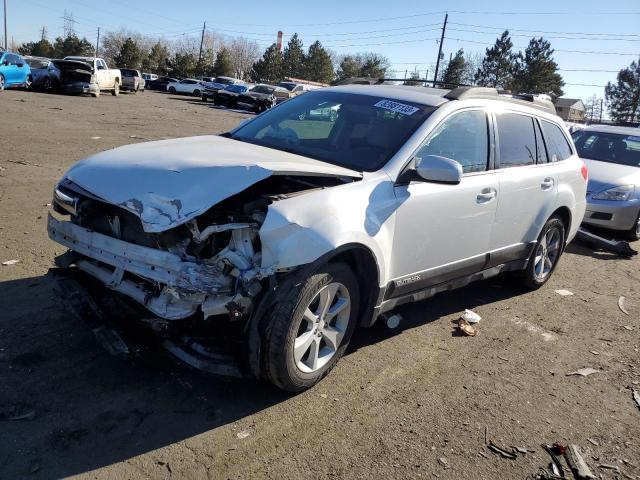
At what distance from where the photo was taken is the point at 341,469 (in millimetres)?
2803

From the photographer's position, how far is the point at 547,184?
208 inches

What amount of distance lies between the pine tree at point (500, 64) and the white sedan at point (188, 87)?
36.5 metres

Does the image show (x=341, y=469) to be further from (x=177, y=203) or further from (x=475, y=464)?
(x=177, y=203)

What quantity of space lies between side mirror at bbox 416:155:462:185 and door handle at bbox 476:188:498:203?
2.64 feet

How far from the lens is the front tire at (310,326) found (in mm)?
3057

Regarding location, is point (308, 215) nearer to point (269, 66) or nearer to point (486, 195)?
point (486, 195)

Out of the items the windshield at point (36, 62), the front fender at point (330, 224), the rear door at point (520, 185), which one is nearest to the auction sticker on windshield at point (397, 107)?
the front fender at point (330, 224)

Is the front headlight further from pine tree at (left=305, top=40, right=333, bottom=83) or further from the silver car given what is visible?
pine tree at (left=305, top=40, right=333, bottom=83)

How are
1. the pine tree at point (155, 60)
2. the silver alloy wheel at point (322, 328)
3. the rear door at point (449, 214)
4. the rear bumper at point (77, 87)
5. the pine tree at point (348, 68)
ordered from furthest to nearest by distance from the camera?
the pine tree at point (348, 68)
the pine tree at point (155, 60)
the rear bumper at point (77, 87)
the rear door at point (449, 214)
the silver alloy wheel at point (322, 328)

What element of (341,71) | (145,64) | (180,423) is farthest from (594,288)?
(341,71)

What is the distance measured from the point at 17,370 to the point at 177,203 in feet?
4.97

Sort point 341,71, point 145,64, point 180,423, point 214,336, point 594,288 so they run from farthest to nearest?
point 341,71
point 145,64
point 594,288
point 214,336
point 180,423

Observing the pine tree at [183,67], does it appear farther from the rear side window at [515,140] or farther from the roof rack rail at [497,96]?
the rear side window at [515,140]

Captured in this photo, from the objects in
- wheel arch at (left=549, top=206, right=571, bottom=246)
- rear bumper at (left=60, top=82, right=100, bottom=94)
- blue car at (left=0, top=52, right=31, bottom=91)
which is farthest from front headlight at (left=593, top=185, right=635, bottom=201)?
rear bumper at (left=60, top=82, right=100, bottom=94)
